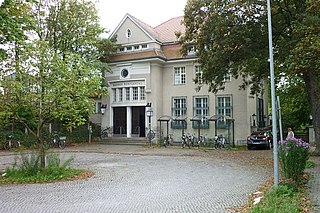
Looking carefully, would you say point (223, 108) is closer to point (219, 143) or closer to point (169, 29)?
point (219, 143)

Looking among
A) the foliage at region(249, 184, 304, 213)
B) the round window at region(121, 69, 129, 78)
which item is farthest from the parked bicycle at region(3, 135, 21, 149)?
the foliage at region(249, 184, 304, 213)

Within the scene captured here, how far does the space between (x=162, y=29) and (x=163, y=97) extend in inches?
323

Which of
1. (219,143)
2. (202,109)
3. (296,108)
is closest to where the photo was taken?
(219,143)

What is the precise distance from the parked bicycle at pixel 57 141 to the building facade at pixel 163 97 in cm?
630

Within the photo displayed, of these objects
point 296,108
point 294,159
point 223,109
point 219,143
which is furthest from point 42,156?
point 296,108

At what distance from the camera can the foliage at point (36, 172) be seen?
1123 centimetres

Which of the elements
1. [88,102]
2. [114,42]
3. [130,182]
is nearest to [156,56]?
[114,42]

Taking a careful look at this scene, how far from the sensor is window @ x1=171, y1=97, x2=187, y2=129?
102ft

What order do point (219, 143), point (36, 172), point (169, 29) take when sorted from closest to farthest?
point (36, 172) → point (219, 143) → point (169, 29)

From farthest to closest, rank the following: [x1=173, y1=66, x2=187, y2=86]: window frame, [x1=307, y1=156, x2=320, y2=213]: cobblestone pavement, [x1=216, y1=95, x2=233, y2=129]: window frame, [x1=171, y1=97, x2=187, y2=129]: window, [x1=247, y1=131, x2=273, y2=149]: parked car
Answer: [x1=173, y1=66, x2=187, y2=86]: window frame, [x1=171, y1=97, x2=187, y2=129]: window, [x1=216, y1=95, x2=233, y2=129]: window frame, [x1=247, y1=131, x2=273, y2=149]: parked car, [x1=307, y1=156, x2=320, y2=213]: cobblestone pavement

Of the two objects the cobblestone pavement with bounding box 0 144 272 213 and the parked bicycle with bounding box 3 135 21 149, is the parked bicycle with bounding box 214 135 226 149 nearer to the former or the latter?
the cobblestone pavement with bounding box 0 144 272 213

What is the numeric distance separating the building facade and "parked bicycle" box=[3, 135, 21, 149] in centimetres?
948

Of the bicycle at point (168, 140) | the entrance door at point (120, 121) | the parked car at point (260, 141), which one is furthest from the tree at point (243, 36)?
the entrance door at point (120, 121)

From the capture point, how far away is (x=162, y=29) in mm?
35625
